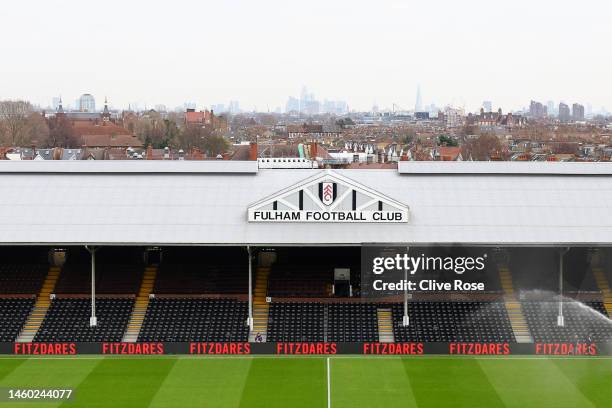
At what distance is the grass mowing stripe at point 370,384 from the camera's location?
126 feet

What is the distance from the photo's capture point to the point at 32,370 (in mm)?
43250

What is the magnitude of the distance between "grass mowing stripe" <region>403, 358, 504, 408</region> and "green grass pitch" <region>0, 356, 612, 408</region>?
4cm

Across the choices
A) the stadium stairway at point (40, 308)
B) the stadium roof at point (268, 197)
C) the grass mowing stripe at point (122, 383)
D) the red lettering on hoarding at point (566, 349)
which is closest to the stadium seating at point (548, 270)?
the stadium roof at point (268, 197)

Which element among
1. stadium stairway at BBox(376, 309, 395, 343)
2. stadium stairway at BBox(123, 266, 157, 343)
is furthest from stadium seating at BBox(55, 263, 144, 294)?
stadium stairway at BBox(376, 309, 395, 343)

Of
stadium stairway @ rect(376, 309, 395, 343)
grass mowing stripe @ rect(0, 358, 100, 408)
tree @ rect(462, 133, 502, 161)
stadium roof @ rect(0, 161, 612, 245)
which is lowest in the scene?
grass mowing stripe @ rect(0, 358, 100, 408)

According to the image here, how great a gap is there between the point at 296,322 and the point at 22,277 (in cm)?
1492

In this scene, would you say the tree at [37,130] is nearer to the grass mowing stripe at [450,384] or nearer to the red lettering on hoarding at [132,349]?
the red lettering on hoarding at [132,349]

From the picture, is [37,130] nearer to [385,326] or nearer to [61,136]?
[61,136]

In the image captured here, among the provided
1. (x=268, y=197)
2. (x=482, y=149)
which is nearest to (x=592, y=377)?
(x=268, y=197)

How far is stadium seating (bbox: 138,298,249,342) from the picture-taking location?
4709 centimetres

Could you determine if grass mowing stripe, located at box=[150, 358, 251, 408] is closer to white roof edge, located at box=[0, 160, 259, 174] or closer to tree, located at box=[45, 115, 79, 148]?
white roof edge, located at box=[0, 160, 259, 174]

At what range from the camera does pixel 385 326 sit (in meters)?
47.7

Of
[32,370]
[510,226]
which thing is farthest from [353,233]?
[32,370]

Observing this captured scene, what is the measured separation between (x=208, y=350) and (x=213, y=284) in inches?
228
